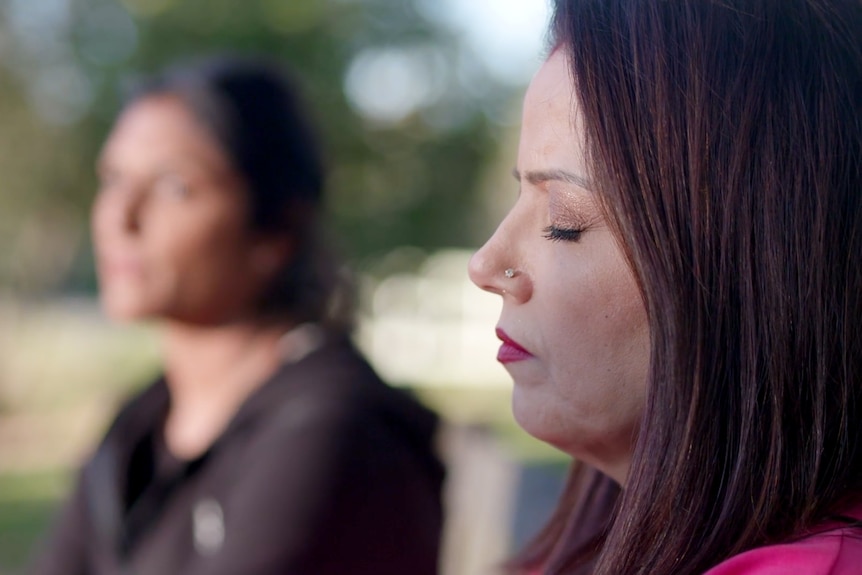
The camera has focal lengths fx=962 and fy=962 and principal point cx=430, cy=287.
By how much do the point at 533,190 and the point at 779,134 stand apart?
1.06ft

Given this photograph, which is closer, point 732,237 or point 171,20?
point 732,237

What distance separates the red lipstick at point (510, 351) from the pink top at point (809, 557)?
363 mm

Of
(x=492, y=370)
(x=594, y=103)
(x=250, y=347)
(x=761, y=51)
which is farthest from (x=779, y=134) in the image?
(x=492, y=370)

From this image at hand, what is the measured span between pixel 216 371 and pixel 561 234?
1.81 metres

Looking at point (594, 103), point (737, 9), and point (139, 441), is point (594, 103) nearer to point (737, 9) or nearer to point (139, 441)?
point (737, 9)

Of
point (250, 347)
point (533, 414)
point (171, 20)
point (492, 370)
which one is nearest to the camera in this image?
point (533, 414)

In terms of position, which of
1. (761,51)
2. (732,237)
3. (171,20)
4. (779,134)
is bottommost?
(732,237)

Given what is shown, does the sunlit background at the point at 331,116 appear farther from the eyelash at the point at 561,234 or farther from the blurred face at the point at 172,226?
the eyelash at the point at 561,234

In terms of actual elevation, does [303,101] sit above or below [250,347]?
above

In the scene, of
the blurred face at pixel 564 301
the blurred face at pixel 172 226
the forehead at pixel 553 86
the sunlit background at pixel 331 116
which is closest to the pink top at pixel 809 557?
the blurred face at pixel 564 301

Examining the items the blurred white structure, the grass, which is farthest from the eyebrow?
the blurred white structure

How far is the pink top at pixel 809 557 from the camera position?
1.04m

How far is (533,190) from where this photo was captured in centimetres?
131

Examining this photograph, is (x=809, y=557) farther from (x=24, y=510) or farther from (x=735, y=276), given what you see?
(x=24, y=510)
